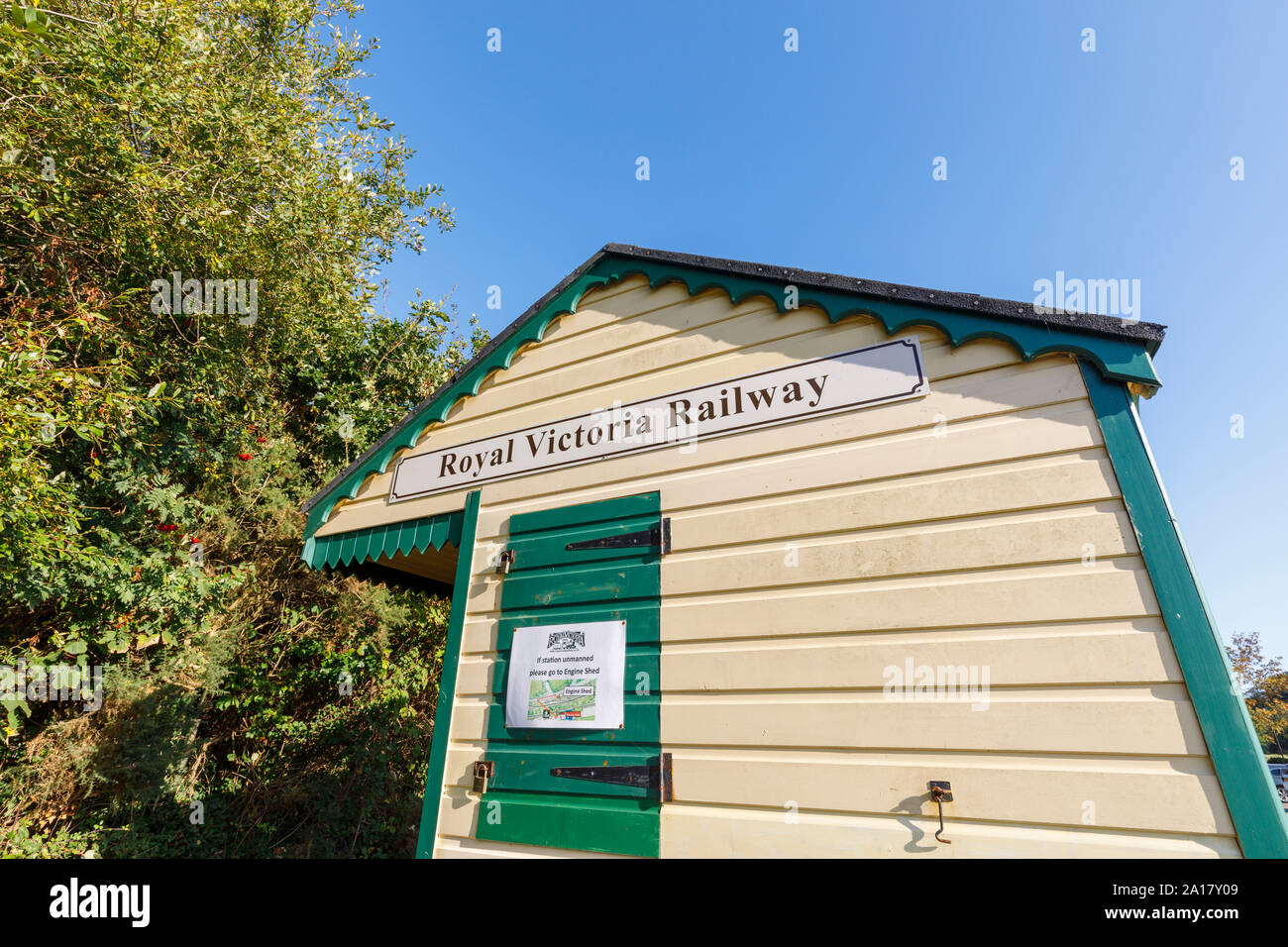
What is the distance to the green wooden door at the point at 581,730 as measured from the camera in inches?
135

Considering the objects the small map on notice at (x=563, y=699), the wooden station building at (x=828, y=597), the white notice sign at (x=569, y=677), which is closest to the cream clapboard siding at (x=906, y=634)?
the wooden station building at (x=828, y=597)

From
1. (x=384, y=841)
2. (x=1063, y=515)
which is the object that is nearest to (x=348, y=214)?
(x=384, y=841)

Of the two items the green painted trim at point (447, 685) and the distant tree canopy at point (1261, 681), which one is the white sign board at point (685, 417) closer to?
the green painted trim at point (447, 685)

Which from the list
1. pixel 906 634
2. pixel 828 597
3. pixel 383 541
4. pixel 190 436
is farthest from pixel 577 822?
pixel 190 436

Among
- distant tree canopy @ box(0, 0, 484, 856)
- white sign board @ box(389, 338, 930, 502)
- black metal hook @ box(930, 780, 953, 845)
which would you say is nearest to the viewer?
black metal hook @ box(930, 780, 953, 845)

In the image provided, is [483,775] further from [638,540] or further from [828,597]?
[828,597]

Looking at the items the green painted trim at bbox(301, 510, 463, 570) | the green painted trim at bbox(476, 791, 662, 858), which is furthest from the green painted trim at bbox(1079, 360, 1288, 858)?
the green painted trim at bbox(301, 510, 463, 570)

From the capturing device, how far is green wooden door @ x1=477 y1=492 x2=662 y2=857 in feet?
11.2

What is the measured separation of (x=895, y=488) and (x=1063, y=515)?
80 centimetres

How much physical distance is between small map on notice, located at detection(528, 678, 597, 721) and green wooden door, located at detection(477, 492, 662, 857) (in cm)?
10

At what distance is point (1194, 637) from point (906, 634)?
1160 millimetres

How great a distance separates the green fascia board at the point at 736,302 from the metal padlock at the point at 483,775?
273 centimetres

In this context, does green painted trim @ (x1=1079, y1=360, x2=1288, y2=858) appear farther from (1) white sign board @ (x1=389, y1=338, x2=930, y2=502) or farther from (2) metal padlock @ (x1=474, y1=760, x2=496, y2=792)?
(2) metal padlock @ (x1=474, y1=760, x2=496, y2=792)
